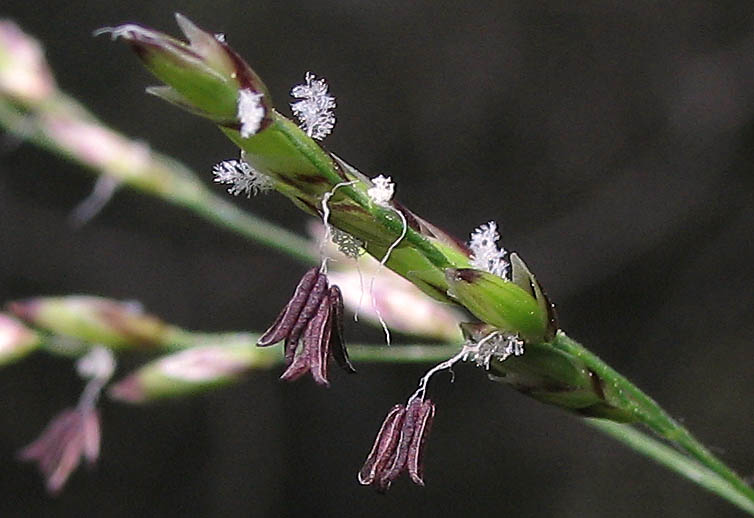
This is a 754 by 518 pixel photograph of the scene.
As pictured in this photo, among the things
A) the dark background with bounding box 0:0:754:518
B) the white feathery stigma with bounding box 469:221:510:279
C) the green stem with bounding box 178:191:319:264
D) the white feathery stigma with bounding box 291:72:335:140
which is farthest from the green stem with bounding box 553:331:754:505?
the dark background with bounding box 0:0:754:518

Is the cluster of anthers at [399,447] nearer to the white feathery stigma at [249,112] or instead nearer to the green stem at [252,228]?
the white feathery stigma at [249,112]

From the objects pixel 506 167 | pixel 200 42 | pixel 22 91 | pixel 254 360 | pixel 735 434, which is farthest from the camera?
pixel 506 167

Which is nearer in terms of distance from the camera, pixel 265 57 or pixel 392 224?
pixel 392 224

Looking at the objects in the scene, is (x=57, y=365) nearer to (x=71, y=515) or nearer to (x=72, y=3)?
(x=71, y=515)

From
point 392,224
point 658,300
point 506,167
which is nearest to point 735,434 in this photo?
point 658,300

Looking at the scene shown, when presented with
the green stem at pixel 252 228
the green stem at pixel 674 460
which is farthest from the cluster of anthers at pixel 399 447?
the green stem at pixel 252 228

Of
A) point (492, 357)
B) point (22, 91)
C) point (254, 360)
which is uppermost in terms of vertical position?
point (22, 91)

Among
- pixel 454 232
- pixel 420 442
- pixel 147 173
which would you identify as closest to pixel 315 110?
pixel 420 442
